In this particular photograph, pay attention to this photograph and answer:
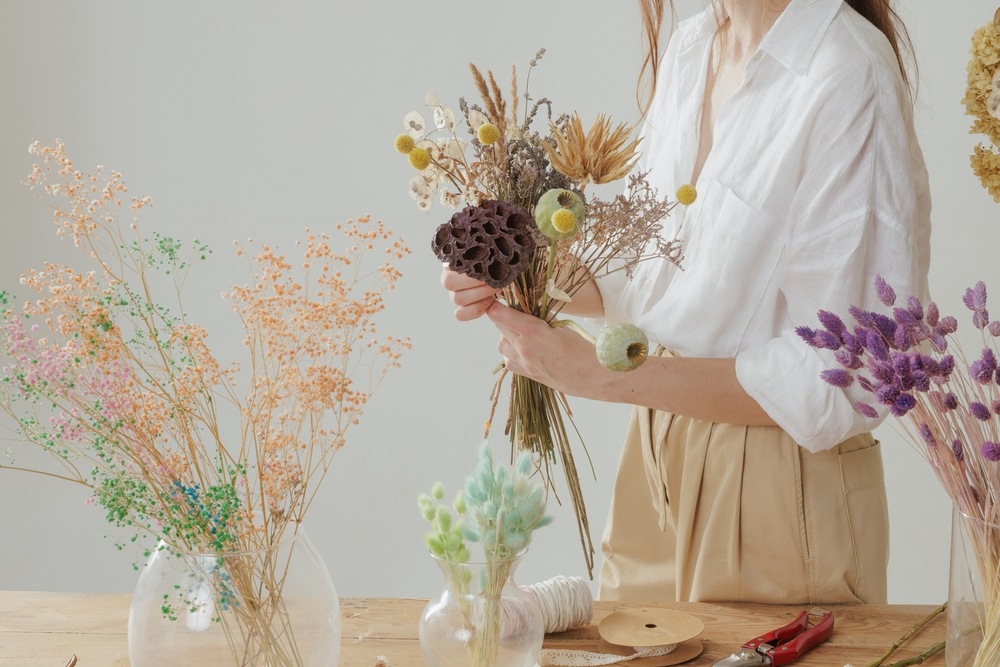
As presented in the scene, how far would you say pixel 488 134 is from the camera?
1274 mm

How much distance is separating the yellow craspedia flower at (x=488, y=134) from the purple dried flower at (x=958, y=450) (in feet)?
2.07

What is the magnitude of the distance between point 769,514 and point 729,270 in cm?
40

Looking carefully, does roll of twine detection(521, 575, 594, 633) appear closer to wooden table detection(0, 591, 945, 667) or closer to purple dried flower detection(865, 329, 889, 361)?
→ wooden table detection(0, 591, 945, 667)

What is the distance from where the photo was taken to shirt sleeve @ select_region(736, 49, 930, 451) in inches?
56.2

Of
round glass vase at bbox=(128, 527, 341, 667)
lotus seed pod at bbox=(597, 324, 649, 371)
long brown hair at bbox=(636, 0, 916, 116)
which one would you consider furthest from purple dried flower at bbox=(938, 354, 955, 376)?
long brown hair at bbox=(636, 0, 916, 116)

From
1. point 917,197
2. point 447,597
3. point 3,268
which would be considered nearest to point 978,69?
point 917,197

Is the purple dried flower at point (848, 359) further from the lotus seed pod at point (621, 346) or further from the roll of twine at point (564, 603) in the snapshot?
the roll of twine at point (564, 603)

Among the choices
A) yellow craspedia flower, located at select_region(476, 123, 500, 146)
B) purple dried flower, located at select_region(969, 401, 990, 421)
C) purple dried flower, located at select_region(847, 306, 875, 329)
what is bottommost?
purple dried flower, located at select_region(969, 401, 990, 421)

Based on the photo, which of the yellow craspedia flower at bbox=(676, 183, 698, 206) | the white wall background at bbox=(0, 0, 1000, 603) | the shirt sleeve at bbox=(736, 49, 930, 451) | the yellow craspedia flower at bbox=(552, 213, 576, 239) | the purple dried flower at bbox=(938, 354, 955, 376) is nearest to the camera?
the purple dried flower at bbox=(938, 354, 955, 376)

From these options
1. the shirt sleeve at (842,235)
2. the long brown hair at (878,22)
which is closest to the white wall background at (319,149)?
the long brown hair at (878,22)

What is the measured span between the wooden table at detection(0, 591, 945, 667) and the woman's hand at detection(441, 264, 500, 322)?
423 millimetres

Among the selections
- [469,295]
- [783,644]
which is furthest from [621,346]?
[783,644]

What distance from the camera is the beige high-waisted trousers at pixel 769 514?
5.29ft

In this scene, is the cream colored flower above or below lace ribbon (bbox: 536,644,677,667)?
above
